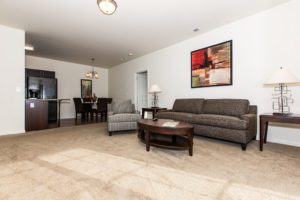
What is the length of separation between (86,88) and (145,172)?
264 inches

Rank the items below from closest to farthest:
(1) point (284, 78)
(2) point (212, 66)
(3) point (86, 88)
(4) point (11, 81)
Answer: (1) point (284, 78) < (4) point (11, 81) < (2) point (212, 66) < (3) point (86, 88)

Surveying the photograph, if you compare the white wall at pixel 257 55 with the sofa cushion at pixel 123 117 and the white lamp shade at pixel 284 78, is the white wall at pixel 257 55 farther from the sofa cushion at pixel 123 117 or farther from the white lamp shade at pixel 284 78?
the sofa cushion at pixel 123 117

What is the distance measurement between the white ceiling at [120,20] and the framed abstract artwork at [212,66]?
532 mm

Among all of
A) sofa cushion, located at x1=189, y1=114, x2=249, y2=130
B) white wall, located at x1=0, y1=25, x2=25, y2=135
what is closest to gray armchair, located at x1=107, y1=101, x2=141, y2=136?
sofa cushion, located at x1=189, y1=114, x2=249, y2=130

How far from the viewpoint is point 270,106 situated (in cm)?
302

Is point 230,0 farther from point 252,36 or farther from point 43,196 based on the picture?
point 43,196

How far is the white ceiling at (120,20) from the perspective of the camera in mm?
2844

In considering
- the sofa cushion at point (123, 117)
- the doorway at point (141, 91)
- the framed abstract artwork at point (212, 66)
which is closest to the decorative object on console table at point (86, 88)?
the doorway at point (141, 91)

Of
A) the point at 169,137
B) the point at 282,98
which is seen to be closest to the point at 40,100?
the point at 169,137

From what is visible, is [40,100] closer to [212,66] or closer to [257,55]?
[212,66]

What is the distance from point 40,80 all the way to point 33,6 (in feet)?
11.4

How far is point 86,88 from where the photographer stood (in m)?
7.54

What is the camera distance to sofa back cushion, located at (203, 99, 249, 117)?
3.03 metres

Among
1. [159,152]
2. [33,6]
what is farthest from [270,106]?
[33,6]
